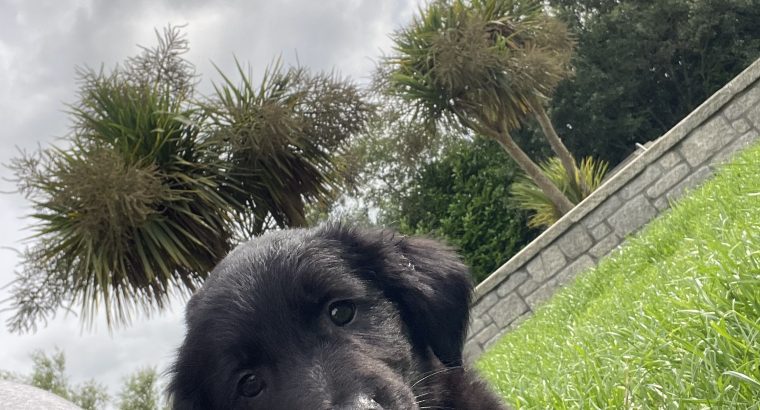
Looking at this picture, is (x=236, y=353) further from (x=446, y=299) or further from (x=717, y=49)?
(x=717, y=49)

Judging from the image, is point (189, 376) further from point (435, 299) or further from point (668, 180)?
point (668, 180)

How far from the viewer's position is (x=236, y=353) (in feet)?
7.97

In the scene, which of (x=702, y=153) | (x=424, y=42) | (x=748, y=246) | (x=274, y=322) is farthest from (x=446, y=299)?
(x=424, y=42)

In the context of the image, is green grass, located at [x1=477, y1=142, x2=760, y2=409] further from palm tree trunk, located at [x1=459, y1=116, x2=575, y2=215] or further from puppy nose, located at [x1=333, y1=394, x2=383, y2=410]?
palm tree trunk, located at [x1=459, y1=116, x2=575, y2=215]

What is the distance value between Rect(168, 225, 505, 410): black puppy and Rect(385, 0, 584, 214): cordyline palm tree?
557 inches

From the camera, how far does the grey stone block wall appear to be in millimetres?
10430

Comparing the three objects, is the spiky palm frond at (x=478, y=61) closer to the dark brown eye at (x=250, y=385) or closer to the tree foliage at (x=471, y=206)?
the tree foliage at (x=471, y=206)

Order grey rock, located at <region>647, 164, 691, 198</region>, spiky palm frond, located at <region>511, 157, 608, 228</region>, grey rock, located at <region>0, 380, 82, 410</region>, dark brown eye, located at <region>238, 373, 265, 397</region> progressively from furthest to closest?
1. spiky palm frond, located at <region>511, 157, 608, 228</region>
2. grey rock, located at <region>647, 164, 691, 198</region>
3. grey rock, located at <region>0, 380, 82, 410</region>
4. dark brown eye, located at <region>238, 373, 265, 397</region>

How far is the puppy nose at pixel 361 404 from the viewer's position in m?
2.05

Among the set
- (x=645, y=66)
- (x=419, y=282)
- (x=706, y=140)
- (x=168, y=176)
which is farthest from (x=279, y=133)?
(x=645, y=66)

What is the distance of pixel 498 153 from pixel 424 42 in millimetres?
7152

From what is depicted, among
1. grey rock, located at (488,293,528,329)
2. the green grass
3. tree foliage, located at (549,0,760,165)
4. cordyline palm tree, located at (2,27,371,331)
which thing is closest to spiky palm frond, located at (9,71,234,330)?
cordyline palm tree, located at (2,27,371,331)

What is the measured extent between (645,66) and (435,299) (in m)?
26.6

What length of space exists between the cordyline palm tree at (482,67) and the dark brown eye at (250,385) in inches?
577
